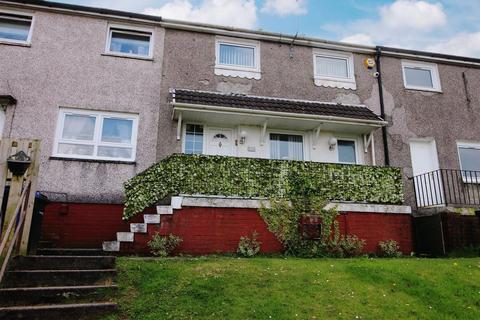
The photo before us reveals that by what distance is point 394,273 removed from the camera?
21.5ft

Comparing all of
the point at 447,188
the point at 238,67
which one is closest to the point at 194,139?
the point at 238,67

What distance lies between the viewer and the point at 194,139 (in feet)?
35.6

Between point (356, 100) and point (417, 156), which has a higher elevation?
point (356, 100)

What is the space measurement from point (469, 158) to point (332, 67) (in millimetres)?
6026

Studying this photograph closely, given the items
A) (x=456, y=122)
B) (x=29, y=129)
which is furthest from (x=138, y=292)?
(x=456, y=122)

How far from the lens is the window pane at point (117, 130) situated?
10.3 meters

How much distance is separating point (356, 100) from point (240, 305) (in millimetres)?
9465

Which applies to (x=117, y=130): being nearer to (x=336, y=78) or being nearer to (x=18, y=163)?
(x=18, y=163)

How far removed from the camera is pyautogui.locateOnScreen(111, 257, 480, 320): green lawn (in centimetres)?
484

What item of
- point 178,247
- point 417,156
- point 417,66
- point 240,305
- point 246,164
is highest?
point 417,66

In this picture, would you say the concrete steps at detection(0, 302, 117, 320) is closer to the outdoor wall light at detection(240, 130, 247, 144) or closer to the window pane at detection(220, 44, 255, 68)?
the outdoor wall light at detection(240, 130, 247, 144)

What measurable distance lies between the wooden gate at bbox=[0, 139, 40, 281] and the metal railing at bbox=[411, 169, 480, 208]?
409 inches

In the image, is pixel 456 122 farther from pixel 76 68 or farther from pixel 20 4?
pixel 20 4

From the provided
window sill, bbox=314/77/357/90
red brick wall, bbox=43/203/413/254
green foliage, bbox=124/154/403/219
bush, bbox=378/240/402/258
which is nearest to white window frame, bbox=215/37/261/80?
window sill, bbox=314/77/357/90
